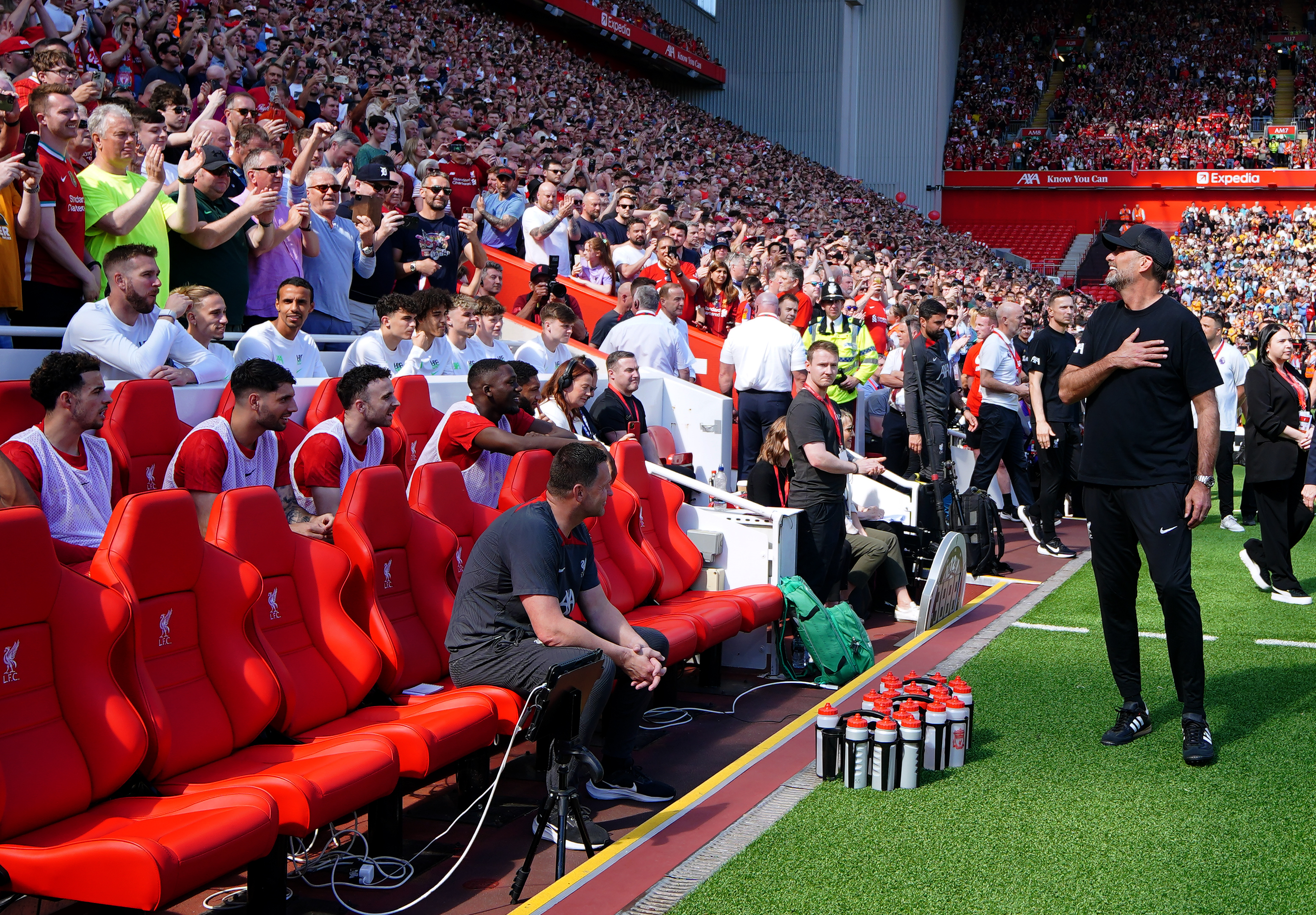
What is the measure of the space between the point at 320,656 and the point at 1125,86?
38.6 metres

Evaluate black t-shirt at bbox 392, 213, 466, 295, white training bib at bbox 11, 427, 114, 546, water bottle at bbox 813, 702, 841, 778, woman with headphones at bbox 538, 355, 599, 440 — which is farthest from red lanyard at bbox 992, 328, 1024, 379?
white training bib at bbox 11, 427, 114, 546

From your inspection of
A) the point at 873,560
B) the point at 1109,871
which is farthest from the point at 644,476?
the point at 1109,871

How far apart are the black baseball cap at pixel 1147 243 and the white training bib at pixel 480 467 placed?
294 centimetres

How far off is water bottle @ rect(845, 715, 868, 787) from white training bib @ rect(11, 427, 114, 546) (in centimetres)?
270

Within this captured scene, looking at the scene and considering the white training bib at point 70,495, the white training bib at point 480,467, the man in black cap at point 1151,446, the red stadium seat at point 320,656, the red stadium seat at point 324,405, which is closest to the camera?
the red stadium seat at point 320,656

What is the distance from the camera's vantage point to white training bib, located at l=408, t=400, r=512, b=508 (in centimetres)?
581

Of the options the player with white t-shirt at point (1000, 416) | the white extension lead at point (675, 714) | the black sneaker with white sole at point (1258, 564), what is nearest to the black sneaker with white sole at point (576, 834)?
the white extension lead at point (675, 714)

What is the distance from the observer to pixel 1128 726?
4.71 m

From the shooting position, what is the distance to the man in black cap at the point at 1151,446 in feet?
14.3

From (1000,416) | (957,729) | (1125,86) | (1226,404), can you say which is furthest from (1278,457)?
(1125,86)

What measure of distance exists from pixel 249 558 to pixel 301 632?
342 mm

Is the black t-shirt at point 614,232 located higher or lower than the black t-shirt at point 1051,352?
higher

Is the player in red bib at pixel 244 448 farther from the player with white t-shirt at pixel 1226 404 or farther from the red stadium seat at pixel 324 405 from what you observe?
the player with white t-shirt at pixel 1226 404

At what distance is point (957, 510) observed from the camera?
8.45 meters
